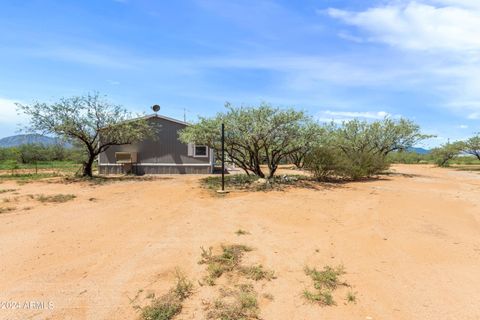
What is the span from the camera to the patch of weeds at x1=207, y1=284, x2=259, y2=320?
2.95 meters

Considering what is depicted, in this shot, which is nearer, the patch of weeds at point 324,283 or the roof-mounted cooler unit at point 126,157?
the patch of weeds at point 324,283

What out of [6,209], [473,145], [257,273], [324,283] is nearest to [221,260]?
[257,273]

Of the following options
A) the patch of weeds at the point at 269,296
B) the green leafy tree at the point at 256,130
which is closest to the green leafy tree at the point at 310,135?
the green leafy tree at the point at 256,130

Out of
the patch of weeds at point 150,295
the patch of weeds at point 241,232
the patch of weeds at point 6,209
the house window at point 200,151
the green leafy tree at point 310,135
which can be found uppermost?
the green leafy tree at point 310,135

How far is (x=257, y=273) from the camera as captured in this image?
3.92 m

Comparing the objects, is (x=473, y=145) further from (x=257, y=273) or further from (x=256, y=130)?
(x=257, y=273)

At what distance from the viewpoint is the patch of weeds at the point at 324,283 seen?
3310 millimetres

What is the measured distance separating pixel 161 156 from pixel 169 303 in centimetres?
1491

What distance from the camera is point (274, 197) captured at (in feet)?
32.0

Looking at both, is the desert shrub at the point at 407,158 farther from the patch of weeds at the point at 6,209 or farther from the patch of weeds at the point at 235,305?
the patch of weeds at the point at 235,305

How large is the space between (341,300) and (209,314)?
1449 millimetres

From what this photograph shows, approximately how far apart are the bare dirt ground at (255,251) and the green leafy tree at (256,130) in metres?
3.66

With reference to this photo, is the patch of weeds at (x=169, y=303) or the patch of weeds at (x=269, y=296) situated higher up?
the patch of weeds at (x=169, y=303)

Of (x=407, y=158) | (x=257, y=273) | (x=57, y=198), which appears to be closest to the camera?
(x=257, y=273)
